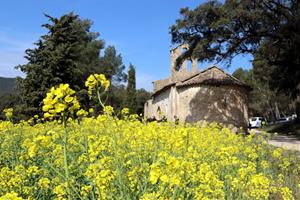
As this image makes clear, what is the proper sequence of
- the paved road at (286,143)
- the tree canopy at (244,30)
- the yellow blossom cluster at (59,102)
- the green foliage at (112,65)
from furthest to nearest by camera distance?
the green foliage at (112,65) < the tree canopy at (244,30) < the paved road at (286,143) < the yellow blossom cluster at (59,102)

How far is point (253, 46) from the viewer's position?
82.9 ft

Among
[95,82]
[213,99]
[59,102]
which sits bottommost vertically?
[59,102]

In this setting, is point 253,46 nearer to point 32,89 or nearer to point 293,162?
point 32,89

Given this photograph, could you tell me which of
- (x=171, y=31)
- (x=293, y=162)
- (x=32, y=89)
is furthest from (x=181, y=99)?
(x=293, y=162)

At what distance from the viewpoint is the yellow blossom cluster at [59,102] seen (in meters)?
2.42

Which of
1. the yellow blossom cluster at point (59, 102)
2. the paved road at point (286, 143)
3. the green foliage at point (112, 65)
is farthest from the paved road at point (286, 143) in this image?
the green foliage at point (112, 65)

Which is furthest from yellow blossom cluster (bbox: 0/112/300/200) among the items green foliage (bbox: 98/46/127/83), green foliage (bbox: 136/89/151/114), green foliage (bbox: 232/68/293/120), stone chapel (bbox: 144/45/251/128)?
green foliage (bbox: 136/89/151/114)

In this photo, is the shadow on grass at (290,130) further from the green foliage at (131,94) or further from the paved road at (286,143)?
the green foliage at (131,94)

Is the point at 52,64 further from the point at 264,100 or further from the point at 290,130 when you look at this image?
the point at 264,100

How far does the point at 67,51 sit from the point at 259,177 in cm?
2452

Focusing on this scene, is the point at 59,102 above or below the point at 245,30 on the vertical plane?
→ below

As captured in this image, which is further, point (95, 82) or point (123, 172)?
point (123, 172)

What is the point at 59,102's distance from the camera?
2463 mm

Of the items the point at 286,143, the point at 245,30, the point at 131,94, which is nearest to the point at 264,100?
the point at 131,94
